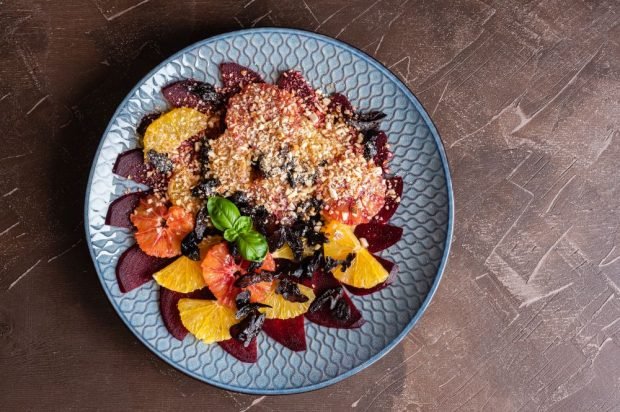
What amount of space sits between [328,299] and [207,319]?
431 mm

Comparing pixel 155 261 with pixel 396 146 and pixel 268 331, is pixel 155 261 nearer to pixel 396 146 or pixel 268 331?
pixel 268 331

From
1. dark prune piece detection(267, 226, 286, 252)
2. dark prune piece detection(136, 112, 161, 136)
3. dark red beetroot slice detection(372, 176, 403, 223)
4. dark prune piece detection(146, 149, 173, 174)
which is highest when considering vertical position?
dark prune piece detection(136, 112, 161, 136)

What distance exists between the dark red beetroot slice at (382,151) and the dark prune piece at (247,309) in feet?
2.17

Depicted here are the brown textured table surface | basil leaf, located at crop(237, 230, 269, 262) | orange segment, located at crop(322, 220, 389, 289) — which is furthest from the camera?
the brown textured table surface

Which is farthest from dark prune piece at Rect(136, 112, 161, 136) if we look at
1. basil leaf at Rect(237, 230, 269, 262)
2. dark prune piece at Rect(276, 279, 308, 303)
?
dark prune piece at Rect(276, 279, 308, 303)

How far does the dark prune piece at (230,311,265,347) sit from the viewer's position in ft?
5.85

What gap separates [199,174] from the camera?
1.82m

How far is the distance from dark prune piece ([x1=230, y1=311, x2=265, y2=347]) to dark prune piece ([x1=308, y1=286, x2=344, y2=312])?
7.3 inches

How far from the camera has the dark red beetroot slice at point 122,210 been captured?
1.81 meters

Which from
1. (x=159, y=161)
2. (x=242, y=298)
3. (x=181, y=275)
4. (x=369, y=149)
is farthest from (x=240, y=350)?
(x=369, y=149)

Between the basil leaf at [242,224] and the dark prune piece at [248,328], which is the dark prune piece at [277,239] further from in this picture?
the dark prune piece at [248,328]

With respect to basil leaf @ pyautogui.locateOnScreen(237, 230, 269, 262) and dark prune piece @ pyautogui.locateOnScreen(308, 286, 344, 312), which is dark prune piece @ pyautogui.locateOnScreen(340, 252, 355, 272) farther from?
basil leaf @ pyautogui.locateOnScreen(237, 230, 269, 262)

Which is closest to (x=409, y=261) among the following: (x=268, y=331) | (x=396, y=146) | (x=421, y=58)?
(x=396, y=146)

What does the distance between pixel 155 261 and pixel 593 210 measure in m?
1.72
